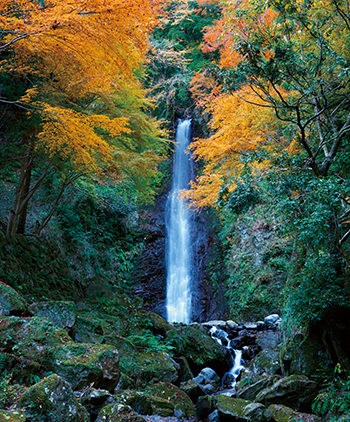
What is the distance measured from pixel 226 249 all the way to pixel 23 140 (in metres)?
10.5

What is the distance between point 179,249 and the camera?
16.5 metres

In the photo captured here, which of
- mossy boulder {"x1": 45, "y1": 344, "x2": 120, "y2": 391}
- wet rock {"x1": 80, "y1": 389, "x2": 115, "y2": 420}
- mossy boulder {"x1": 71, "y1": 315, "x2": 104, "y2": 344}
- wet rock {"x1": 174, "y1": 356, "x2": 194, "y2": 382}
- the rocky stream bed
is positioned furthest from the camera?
wet rock {"x1": 174, "y1": 356, "x2": 194, "y2": 382}

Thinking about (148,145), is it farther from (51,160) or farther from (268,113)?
(268,113)

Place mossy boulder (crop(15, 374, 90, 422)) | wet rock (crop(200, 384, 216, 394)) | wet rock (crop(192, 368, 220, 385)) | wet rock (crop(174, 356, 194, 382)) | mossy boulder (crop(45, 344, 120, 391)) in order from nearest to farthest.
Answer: mossy boulder (crop(15, 374, 90, 422))
mossy boulder (crop(45, 344, 120, 391))
wet rock (crop(200, 384, 216, 394))
wet rock (crop(174, 356, 194, 382))
wet rock (crop(192, 368, 220, 385))

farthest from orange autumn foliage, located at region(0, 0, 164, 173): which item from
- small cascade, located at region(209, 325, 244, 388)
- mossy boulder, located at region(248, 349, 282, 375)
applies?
small cascade, located at region(209, 325, 244, 388)

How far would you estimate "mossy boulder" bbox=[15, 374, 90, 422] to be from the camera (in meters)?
2.77

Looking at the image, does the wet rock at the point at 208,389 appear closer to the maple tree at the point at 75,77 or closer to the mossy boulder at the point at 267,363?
the mossy boulder at the point at 267,363

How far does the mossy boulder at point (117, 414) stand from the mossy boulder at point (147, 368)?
7.82 ft

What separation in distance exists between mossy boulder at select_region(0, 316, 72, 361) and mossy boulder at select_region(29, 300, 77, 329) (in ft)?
3.00

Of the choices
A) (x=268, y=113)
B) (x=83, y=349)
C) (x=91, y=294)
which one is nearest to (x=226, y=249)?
(x=91, y=294)

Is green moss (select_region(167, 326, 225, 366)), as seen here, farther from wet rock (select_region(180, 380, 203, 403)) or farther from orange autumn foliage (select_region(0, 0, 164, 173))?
orange autumn foliage (select_region(0, 0, 164, 173))

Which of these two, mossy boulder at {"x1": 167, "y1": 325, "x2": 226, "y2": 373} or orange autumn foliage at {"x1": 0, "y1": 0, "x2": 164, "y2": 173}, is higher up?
orange autumn foliage at {"x1": 0, "y1": 0, "x2": 164, "y2": 173}

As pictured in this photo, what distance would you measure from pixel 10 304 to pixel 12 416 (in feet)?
8.08

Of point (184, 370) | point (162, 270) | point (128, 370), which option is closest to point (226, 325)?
point (184, 370)
